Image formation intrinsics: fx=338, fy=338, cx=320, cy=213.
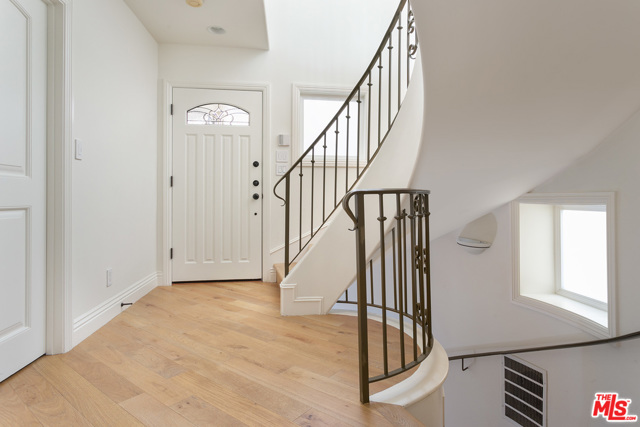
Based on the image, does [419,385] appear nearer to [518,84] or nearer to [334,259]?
[334,259]

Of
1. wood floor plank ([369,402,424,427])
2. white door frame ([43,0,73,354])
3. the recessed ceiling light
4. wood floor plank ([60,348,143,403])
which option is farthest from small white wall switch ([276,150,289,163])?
wood floor plank ([369,402,424,427])

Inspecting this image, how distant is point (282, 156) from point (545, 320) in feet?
8.83

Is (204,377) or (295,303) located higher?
(295,303)

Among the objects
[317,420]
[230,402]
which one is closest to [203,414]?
[230,402]

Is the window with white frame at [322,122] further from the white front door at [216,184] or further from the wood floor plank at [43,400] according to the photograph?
the wood floor plank at [43,400]

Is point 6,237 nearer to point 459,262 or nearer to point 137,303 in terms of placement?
point 137,303

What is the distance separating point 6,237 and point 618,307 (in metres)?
3.27

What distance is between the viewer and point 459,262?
10.4 feet

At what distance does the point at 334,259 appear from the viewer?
247 centimetres

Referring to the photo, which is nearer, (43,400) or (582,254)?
(43,400)

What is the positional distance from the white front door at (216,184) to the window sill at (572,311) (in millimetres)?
2478

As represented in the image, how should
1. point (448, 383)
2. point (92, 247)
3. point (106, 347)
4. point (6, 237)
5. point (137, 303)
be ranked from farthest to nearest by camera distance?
point (448, 383) < point (137, 303) < point (92, 247) < point (106, 347) < point (6, 237)

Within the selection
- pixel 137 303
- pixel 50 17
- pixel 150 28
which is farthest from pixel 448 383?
pixel 150 28

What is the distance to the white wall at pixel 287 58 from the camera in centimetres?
340
